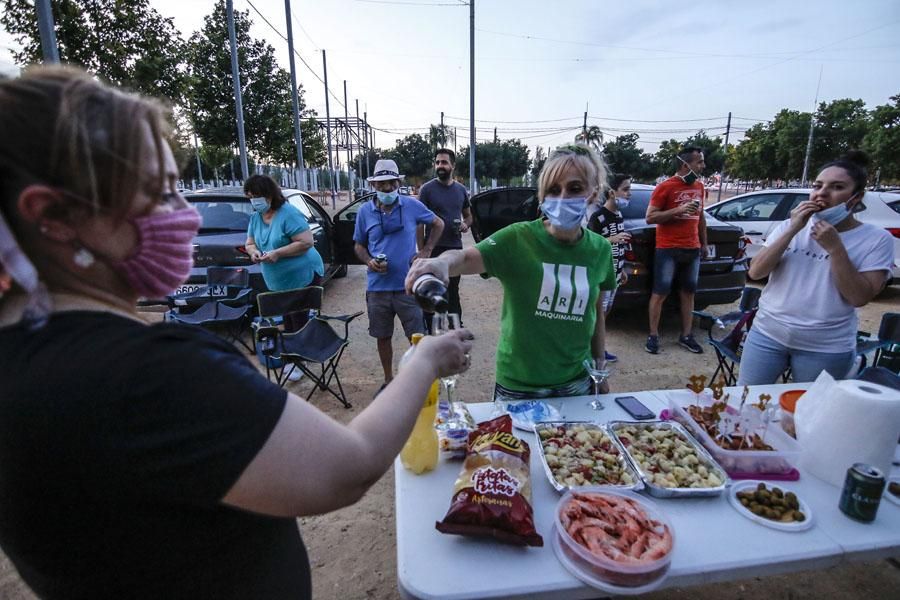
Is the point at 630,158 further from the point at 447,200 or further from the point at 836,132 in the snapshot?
Result: the point at 447,200

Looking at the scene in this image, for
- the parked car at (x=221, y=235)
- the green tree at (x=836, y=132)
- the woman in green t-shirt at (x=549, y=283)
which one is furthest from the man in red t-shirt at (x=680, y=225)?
the green tree at (x=836, y=132)

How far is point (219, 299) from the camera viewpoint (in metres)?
4.89

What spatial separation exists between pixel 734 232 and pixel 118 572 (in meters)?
6.02

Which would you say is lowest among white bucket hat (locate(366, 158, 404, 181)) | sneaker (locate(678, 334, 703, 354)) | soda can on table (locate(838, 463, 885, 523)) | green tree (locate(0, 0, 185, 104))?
sneaker (locate(678, 334, 703, 354))

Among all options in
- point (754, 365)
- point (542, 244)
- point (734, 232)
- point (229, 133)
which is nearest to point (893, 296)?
point (734, 232)

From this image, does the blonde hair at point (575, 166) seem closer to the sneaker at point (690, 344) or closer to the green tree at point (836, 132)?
→ the sneaker at point (690, 344)

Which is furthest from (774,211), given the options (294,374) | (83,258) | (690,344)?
(83,258)

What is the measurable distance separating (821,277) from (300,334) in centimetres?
384

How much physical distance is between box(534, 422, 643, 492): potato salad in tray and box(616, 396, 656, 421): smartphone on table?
0.26 meters

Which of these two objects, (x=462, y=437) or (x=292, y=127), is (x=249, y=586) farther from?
(x=292, y=127)

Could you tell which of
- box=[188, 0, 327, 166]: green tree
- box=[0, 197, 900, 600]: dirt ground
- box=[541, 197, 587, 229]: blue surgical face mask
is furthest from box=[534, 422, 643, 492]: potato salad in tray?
box=[188, 0, 327, 166]: green tree

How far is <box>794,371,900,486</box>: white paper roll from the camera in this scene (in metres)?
1.44

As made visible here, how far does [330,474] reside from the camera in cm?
68

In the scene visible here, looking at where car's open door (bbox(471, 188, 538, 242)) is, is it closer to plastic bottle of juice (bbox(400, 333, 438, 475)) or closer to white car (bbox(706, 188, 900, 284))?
white car (bbox(706, 188, 900, 284))
